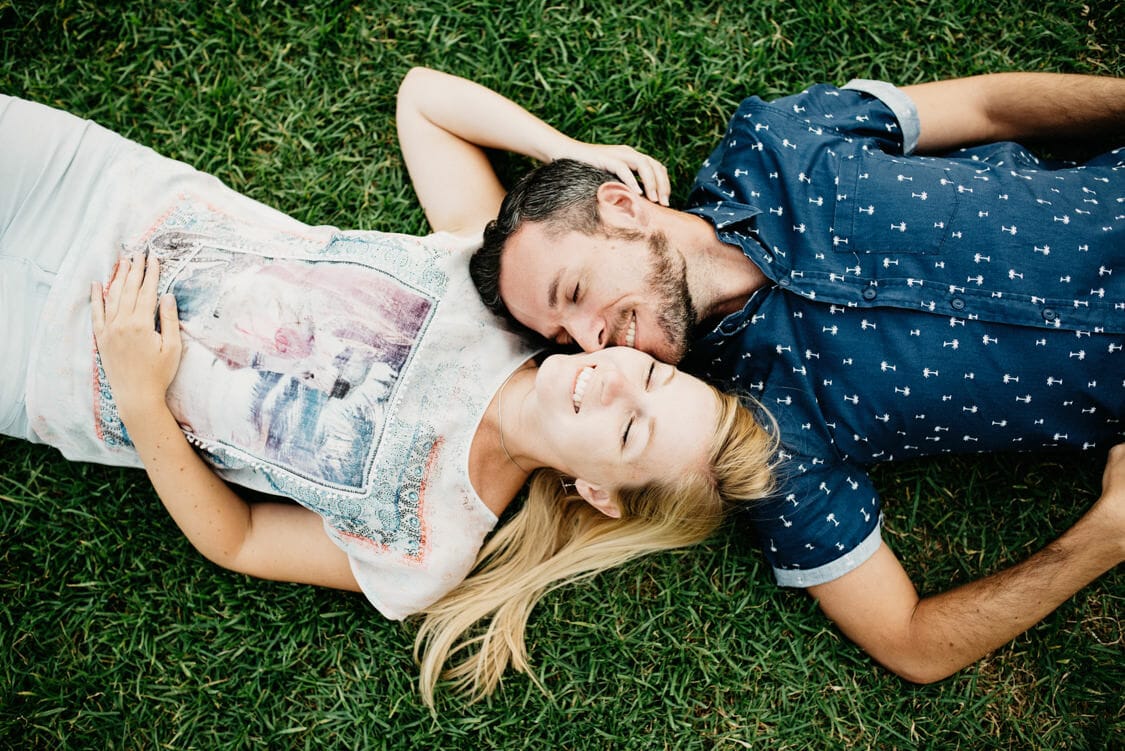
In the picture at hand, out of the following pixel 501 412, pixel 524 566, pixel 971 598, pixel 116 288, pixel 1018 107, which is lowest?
pixel 524 566

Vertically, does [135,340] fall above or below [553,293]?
below

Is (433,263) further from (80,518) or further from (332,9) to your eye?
(80,518)

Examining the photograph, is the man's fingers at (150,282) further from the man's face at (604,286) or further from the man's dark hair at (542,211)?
the man's face at (604,286)

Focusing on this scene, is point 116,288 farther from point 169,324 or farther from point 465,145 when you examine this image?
point 465,145

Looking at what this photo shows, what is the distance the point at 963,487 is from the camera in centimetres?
330

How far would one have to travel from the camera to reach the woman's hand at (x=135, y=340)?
2.67m

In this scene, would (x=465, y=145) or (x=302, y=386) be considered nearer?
(x=302, y=386)

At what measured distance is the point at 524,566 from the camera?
3.15 m

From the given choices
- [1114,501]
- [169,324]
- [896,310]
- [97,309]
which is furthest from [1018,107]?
[97,309]

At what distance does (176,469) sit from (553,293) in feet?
5.03

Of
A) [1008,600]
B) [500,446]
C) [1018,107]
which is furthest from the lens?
[1018,107]

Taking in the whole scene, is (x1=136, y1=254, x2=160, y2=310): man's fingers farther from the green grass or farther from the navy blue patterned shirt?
the navy blue patterned shirt

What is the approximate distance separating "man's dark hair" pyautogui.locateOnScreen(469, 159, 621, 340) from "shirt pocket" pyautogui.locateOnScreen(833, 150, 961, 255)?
884 millimetres

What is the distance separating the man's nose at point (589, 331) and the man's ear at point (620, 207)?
0.36m
